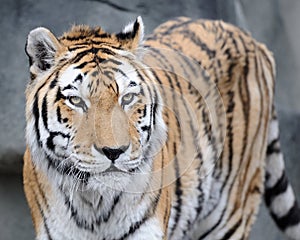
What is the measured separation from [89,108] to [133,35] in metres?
0.41

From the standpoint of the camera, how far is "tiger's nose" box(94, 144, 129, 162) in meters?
2.68

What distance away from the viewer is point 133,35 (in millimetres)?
3023

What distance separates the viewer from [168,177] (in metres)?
3.22

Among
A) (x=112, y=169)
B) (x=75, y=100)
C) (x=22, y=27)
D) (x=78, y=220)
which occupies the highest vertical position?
(x=22, y=27)

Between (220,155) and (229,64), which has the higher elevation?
(229,64)

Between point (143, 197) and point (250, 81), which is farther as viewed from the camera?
point (250, 81)

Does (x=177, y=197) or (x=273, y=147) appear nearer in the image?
(x=177, y=197)

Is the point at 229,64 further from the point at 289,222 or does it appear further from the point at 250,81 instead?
the point at 289,222

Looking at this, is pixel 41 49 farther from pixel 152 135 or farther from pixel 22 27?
pixel 22 27

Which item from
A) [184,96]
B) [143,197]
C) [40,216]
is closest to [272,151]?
[184,96]

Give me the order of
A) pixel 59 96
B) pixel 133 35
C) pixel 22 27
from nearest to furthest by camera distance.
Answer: pixel 59 96 → pixel 133 35 → pixel 22 27

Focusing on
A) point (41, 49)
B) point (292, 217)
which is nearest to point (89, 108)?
point (41, 49)

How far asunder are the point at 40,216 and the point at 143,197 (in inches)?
15.4

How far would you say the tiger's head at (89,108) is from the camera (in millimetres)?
2732
